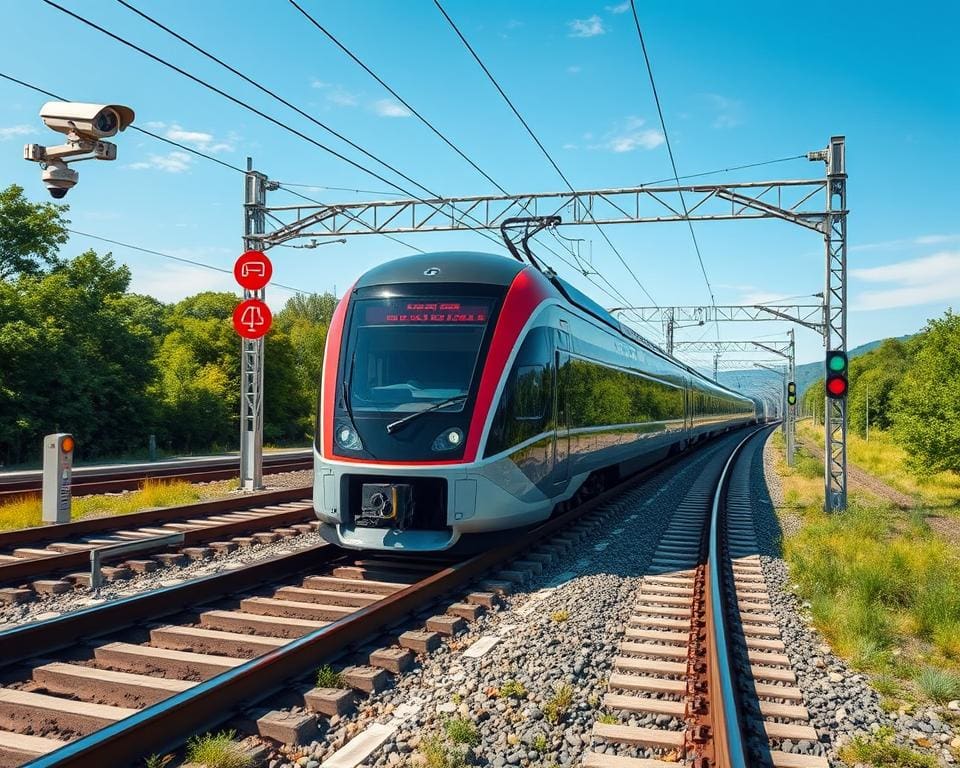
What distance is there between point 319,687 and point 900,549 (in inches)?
336

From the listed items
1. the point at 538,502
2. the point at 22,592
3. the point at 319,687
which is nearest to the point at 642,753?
the point at 319,687

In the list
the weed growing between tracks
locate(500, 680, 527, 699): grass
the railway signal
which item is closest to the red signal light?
the railway signal

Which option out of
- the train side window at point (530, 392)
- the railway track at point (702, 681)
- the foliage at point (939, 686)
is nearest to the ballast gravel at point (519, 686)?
the railway track at point (702, 681)

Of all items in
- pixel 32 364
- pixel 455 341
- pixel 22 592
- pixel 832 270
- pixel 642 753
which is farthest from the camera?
pixel 32 364

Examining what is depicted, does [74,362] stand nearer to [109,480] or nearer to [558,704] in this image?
[109,480]

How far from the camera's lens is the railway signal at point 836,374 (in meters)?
14.2

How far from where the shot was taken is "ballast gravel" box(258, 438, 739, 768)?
4242 mm

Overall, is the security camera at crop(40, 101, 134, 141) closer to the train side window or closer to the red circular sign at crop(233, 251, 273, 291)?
the train side window

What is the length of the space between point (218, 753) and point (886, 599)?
22.3ft

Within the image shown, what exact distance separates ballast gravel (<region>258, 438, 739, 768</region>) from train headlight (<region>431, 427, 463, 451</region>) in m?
1.57

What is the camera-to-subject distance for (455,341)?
8.52 m

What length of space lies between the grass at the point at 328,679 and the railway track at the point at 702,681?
5.33 feet

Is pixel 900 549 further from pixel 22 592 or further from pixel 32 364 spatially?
pixel 32 364

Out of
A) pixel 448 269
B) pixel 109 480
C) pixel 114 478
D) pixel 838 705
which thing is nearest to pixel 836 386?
pixel 448 269
